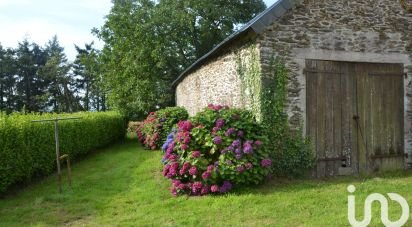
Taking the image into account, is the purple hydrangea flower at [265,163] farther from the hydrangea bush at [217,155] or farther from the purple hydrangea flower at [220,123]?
the purple hydrangea flower at [220,123]

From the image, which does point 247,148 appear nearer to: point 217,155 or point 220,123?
point 217,155

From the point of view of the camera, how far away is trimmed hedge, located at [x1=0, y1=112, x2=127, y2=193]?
7.53m

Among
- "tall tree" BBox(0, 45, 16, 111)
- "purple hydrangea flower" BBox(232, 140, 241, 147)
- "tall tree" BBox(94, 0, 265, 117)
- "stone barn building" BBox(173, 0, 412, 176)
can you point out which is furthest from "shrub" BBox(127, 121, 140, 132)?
"tall tree" BBox(0, 45, 16, 111)

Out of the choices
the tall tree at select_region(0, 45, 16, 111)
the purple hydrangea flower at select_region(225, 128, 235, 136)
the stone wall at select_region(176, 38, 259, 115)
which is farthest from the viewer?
the tall tree at select_region(0, 45, 16, 111)

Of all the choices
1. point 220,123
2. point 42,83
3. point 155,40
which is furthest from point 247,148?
point 42,83

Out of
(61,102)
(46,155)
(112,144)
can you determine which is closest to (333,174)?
(46,155)

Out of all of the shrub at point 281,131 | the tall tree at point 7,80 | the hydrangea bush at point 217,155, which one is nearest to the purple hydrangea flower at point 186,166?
the hydrangea bush at point 217,155

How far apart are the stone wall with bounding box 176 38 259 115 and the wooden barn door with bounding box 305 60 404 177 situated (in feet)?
5.23

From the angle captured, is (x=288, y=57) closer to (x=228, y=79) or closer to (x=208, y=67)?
(x=228, y=79)

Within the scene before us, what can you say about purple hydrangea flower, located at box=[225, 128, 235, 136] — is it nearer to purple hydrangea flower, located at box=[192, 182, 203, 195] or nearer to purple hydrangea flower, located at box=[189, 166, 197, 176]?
purple hydrangea flower, located at box=[189, 166, 197, 176]

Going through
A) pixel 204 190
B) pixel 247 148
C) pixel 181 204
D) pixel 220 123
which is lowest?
pixel 181 204

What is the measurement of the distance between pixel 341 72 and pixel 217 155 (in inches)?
143

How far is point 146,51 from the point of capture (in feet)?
75.2

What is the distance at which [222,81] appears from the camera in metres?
10.4
